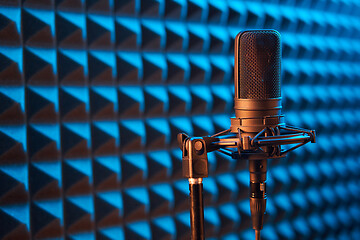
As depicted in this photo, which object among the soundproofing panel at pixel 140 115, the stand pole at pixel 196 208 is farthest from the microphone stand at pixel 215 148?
the soundproofing panel at pixel 140 115

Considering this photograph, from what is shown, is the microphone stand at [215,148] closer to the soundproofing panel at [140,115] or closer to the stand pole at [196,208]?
the stand pole at [196,208]

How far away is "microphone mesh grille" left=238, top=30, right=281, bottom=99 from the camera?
94 cm

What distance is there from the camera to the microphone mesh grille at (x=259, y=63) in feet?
3.10

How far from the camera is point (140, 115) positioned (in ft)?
5.17

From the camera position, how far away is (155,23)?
63.1 inches

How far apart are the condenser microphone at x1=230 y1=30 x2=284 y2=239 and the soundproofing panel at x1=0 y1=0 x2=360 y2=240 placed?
667mm

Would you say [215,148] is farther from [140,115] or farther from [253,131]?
[140,115]

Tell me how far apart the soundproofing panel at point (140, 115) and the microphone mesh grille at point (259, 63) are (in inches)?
26.5

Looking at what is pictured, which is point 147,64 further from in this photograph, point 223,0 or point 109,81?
point 223,0

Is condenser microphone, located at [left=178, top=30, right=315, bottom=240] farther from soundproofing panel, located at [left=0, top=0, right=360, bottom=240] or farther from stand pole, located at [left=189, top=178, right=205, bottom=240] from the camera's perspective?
soundproofing panel, located at [left=0, top=0, right=360, bottom=240]

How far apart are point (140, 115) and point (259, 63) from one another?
0.72 meters

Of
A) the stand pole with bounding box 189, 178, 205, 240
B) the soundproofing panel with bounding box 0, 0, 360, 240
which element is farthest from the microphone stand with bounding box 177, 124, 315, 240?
the soundproofing panel with bounding box 0, 0, 360, 240

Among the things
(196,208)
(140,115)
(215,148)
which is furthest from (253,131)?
(140,115)

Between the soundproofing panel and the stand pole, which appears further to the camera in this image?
the soundproofing panel
